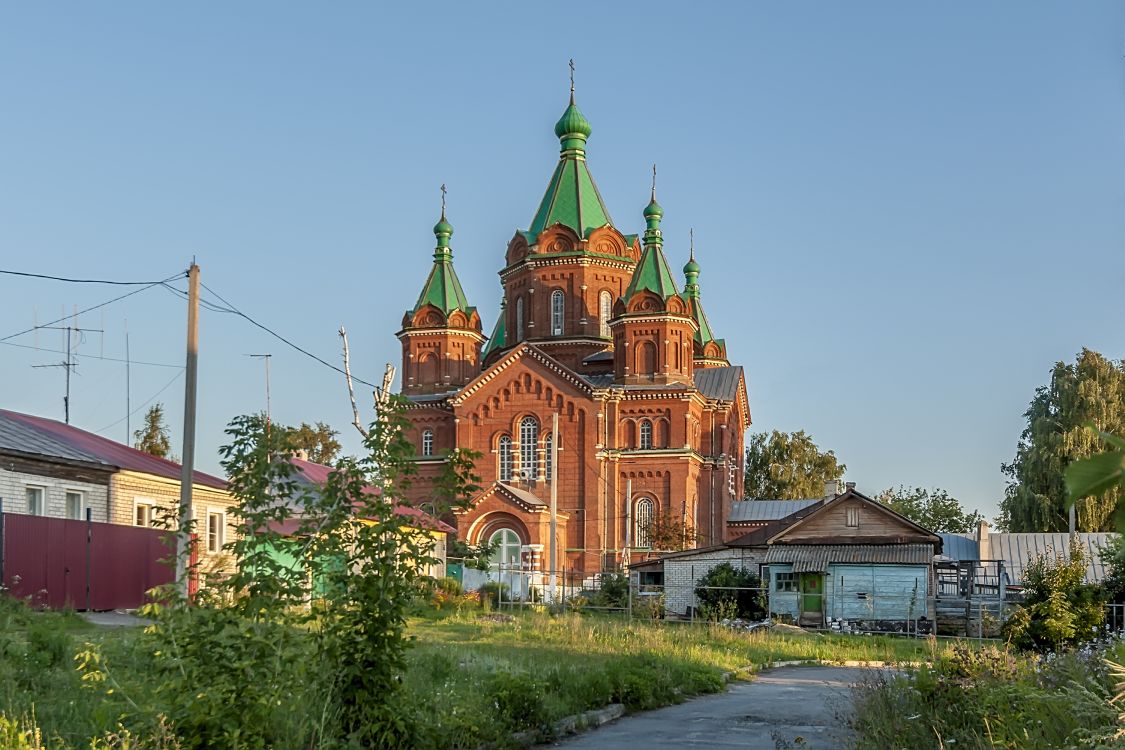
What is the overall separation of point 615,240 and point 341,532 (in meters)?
53.2

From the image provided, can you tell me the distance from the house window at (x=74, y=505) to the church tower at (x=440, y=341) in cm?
3437

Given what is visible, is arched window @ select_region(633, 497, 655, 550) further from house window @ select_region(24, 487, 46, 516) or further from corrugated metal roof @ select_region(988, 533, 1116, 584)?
house window @ select_region(24, 487, 46, 516)

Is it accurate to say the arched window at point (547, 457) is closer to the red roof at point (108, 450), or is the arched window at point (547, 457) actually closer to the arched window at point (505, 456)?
the arched window at point (505, 456)

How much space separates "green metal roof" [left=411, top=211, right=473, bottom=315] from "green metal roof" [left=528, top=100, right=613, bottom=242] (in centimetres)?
439

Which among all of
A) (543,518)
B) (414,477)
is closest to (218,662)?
(414,477)

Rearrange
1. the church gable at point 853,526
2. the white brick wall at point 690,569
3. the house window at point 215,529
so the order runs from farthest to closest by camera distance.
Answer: the white brick wall at point 690,569, the church gable at point 853,526, the house window at point 215,529

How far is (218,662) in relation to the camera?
25.1 ft

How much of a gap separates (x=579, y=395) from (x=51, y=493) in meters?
32.8

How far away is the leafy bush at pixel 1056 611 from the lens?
22781mm

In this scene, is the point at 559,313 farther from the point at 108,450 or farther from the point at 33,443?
the point at 33,443

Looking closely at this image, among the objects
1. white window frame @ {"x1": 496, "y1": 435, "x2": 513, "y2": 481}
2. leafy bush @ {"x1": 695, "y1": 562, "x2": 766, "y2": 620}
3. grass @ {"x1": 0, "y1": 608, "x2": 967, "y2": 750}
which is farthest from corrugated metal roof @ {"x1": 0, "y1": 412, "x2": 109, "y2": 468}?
white window frame @ {"x1": 496, "y1": 435, "x2": 513, "y2": 481}

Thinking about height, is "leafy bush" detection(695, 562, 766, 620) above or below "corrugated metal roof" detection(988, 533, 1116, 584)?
below

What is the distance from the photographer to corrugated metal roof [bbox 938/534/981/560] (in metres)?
52.6

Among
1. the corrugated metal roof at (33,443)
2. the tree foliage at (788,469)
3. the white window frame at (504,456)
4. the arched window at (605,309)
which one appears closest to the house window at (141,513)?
the corrugated metal roof at (33,443)
